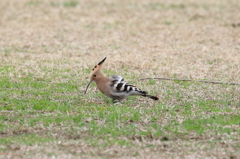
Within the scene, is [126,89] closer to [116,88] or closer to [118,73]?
[116,88]

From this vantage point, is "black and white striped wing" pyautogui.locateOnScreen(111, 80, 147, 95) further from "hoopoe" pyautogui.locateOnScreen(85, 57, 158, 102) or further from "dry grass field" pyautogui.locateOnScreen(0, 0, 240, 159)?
"dry grass field" pyautogui.locateOnScreen(0, 0, 240, 159)

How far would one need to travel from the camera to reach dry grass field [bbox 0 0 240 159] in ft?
20.6

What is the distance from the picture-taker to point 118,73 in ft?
36.0

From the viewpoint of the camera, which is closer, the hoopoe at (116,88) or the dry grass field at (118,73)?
the dry grass field at (118,73)

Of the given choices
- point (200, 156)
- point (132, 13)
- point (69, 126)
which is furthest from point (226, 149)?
point (132, 13)

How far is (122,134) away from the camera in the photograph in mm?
6621

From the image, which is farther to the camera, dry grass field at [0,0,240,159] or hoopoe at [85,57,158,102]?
hoopoe at [85,57,158,102]

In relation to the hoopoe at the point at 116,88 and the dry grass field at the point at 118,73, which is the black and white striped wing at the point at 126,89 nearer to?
the hoopoe at the point at 116,88

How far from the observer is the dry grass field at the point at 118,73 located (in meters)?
6.27

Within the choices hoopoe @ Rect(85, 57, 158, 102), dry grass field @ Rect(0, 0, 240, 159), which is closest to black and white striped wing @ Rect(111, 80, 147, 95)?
hoopoe @ Rect(85, 57, 158, 102)

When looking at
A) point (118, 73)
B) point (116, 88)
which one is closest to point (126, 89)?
point (116, 88)

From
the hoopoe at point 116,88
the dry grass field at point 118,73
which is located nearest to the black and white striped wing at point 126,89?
the hoopoe at point 116,88

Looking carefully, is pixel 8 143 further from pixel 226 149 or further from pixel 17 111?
pixel 226 149

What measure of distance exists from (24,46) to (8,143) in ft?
26.4
